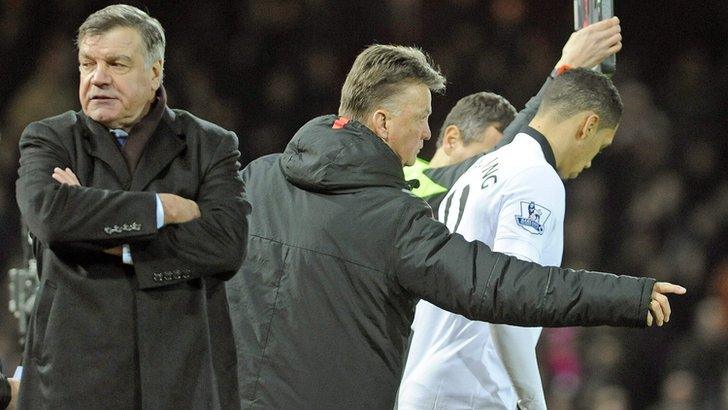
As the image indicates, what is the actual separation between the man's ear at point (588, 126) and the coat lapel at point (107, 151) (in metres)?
1.47

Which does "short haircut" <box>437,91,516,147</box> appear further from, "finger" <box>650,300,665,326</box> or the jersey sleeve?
"finger" <box>650,300,665,326</box>

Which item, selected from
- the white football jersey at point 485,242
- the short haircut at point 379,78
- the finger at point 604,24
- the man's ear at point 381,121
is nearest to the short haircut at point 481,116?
the finger at point 604,24

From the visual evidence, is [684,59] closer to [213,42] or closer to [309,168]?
[213,42]

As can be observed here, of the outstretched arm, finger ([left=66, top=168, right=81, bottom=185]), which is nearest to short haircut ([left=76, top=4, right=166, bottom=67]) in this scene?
finger ([left=66, top=168, right=81, bottom=185])

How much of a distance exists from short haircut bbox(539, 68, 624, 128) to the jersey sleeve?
26cm

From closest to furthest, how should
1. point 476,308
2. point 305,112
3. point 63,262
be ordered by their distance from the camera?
1. point 63,262
2. point 476,308
3. point 305,112

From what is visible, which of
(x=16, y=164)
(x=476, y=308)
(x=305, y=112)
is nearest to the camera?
(x=476, y=308)

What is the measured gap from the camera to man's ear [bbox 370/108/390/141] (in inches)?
118

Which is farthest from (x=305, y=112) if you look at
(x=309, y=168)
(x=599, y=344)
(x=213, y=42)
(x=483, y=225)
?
(x=309, y=168)

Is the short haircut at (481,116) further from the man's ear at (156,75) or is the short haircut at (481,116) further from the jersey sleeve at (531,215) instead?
the man's ear at (156,75)

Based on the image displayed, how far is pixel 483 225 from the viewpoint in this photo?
3.45 m

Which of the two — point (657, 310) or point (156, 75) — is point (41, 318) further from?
point (657, 310)

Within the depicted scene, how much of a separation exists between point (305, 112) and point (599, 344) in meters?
2.35

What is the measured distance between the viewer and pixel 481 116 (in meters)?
5.02
